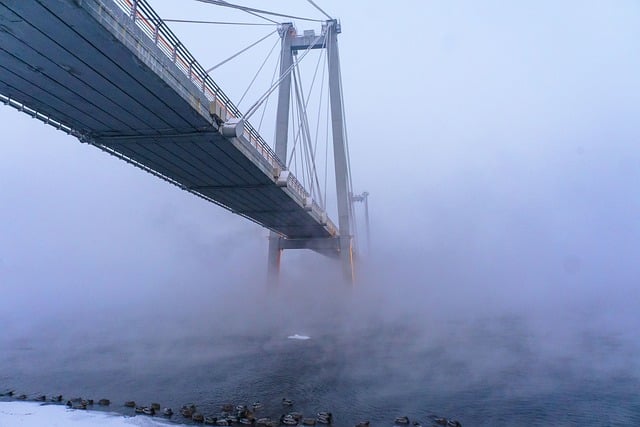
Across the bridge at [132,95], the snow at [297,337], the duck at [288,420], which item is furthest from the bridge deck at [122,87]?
the snow at [297,337]

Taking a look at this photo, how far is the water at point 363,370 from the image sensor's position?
11602mm

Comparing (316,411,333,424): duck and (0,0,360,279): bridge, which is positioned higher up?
(0,0,360,279): bridge

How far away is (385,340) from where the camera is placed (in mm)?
22375

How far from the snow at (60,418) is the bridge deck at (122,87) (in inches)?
325

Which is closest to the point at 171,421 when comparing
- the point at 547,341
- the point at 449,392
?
the point at 449,392

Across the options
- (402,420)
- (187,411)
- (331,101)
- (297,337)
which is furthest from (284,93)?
(402,420)

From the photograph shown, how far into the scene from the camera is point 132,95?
1096 cm

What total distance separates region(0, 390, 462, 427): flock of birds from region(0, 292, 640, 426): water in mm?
308

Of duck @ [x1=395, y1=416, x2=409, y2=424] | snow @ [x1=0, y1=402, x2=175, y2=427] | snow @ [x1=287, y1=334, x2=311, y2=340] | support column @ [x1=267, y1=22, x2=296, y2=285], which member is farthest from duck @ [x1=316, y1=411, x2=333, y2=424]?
support column @ [x1=267, y1=22, x2=296, y2=285]

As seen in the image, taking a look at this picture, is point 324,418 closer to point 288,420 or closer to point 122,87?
point 288,420

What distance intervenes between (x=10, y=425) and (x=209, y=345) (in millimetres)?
12226

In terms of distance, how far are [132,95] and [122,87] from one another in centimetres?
57

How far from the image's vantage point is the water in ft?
38.1

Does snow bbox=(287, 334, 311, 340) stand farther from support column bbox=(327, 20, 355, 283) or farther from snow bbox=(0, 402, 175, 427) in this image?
support column bbox=(327, 20, 355, 283)
